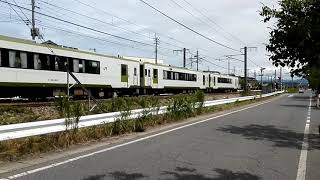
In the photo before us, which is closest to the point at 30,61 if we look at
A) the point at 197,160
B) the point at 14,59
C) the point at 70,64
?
the point at 14,59

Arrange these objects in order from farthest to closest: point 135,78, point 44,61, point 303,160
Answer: point 135,78 < point 44,61 < point 303,160

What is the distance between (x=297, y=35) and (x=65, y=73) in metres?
16.9

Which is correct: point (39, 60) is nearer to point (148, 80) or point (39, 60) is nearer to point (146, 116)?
point (146, 116)

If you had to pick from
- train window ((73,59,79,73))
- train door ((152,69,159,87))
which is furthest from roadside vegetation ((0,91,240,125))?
train door ((152,69,159,87))

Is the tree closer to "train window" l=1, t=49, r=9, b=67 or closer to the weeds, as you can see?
the weeds

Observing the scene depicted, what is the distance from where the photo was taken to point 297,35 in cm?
1385

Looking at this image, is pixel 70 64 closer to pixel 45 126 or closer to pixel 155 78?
pixel 155 78

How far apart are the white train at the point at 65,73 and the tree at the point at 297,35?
509 inches

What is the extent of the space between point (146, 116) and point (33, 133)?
672 centimetres

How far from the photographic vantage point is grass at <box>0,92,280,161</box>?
986 cm

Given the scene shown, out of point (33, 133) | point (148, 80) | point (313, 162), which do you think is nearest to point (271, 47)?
point (313, 162)

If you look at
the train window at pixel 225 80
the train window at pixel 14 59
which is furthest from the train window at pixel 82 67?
the train window at pixel 225 80

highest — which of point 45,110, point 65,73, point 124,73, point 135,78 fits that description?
point 124,73

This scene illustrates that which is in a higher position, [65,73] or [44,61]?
[44,61]
